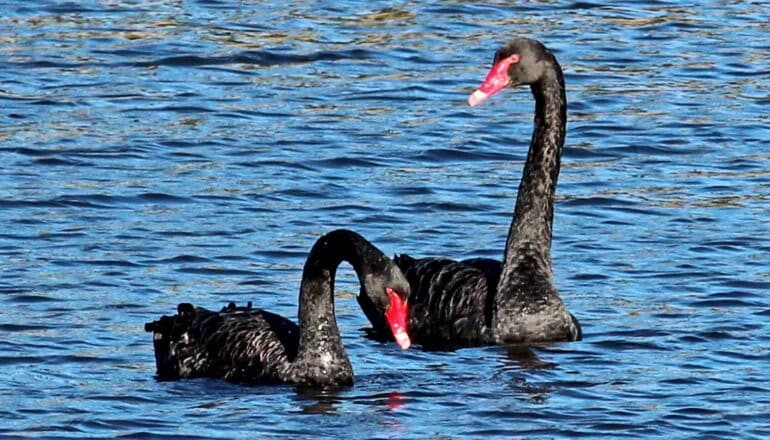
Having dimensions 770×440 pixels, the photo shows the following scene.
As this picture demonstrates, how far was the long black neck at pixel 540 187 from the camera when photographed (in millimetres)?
11375

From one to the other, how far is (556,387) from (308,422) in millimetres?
1312

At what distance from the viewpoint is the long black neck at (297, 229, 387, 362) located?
9.84 meters

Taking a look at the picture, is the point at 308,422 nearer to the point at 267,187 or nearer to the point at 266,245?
the point at 266,245

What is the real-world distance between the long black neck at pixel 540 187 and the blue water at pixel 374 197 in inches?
17.7

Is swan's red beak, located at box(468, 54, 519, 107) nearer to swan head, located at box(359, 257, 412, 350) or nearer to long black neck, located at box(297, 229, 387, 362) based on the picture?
long black neck, located at box(297, 229, 387, 362)

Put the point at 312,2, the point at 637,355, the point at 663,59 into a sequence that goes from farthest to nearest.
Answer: the point at 312,2 < the point at 663,59 < the point at 637,355

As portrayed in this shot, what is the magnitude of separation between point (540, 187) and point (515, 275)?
2.14 feet

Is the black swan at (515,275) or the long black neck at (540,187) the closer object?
the black swan at (515,275)

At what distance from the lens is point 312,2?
64.2 feet

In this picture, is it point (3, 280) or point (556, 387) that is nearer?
point (556, 387)

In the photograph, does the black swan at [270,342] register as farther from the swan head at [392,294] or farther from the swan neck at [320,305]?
A: the swan head at [392,294]

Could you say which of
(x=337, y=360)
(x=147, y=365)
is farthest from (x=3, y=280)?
(x=337, y=360)

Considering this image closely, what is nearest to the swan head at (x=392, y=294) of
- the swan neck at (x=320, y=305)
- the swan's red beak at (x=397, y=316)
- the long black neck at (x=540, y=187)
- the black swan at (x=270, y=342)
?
the swan's red beak at (x=397, y=316)

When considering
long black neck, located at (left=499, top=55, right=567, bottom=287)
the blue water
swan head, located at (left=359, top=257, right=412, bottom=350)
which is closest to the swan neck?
the blue water
